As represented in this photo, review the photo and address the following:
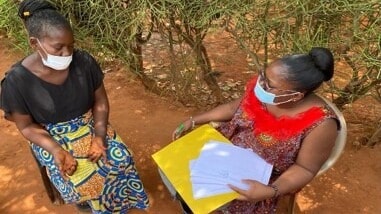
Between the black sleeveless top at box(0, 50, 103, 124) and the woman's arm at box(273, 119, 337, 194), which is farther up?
the black sleeveless top at box(0, 50, 103, 124)

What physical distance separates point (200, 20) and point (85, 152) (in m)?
1.17

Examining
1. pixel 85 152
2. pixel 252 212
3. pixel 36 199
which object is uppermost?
pixel 85 152

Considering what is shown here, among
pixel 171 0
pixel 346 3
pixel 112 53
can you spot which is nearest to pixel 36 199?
pixel 112 53

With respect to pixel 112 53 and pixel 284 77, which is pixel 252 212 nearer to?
pixel 284 77

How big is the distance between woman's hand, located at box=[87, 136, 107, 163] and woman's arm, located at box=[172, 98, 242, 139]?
456 millimetres

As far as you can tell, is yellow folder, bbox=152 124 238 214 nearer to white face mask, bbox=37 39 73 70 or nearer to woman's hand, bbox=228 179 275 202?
woman's hand, bbox=228 179 275 202

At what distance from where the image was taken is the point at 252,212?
261 cm

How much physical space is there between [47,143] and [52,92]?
312mm

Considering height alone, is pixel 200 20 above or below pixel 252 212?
above

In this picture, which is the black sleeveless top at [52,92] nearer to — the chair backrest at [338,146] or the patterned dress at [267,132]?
the patterned dress at [267,132]

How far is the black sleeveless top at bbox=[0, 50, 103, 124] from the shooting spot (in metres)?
2.64

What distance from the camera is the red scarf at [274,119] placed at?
91.1 inches

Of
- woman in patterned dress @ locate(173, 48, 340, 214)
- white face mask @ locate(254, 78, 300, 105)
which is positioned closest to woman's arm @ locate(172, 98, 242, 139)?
woman in patterned dress @ locate(173, 48, 340, 214)

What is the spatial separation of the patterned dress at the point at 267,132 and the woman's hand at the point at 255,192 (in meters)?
0.23
